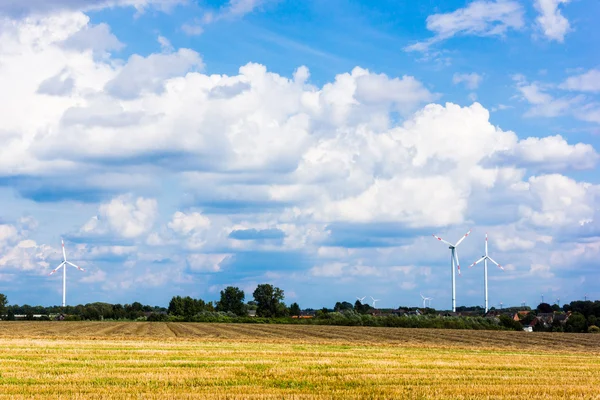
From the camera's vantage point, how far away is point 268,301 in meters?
178

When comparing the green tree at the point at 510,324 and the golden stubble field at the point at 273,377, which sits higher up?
the golden stubble field at the point at 273,377

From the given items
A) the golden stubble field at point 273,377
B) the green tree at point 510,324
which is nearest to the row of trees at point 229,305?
the green tree at point 510,324

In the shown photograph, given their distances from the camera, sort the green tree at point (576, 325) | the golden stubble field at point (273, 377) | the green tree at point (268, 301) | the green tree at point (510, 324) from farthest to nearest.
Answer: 1. the green tree at point (268, 301)
2. the green tree at point (510, 324)
3. the green tree at point (576, 325)
4. the golden stubble field at point (273, 377)

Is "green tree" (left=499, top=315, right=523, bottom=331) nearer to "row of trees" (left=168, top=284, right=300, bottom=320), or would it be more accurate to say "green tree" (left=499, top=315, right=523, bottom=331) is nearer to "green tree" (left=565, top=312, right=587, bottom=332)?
"green tree" (left=565, top=312, right=587, bottom=332)

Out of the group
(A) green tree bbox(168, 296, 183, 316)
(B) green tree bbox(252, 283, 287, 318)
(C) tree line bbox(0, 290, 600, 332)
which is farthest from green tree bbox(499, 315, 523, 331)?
(A) green tree bbox(168, 296, 183, 316)

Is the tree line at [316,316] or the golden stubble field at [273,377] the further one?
the tree line at [316,316]

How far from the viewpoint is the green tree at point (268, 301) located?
178m

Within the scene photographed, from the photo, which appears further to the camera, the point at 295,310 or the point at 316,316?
the point at 295,310

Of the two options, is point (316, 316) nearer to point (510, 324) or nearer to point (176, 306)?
point (510, 324)

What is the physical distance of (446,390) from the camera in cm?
2120

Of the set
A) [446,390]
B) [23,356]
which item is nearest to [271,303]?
[23,356]

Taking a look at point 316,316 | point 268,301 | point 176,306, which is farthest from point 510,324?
point 176,306

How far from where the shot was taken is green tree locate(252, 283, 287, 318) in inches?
7018

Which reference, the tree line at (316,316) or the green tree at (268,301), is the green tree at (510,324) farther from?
the green tree at (268,301)
